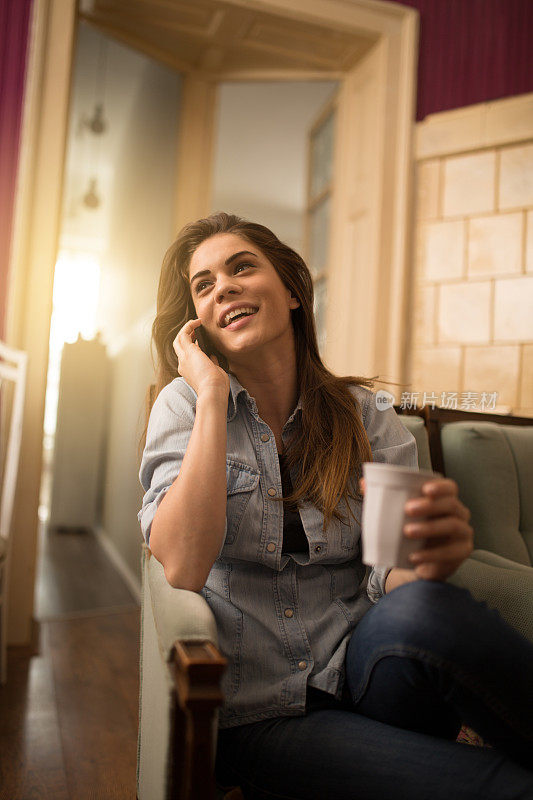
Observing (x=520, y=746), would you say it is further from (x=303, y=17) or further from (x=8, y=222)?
(x=303, y=17)

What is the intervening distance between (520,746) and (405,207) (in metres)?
2.31

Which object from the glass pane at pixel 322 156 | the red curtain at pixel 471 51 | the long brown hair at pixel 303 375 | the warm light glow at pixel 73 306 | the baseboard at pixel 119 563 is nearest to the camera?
the long brown hair at pixel 303 375

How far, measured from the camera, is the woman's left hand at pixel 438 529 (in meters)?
0.63

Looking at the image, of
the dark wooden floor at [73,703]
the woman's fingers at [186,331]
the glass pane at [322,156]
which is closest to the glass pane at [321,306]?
the glass pane at [322,156]

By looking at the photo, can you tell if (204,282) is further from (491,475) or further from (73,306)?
(73,306)

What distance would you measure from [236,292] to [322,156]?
8.69 feet

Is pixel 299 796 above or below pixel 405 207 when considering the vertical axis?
below

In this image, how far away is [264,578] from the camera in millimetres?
922

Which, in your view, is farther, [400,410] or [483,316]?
[483,316]

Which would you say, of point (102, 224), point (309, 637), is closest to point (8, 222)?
point (309, 637)

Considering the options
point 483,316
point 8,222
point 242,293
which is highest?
point 8,222

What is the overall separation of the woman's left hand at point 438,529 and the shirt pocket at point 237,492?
0.91 ft

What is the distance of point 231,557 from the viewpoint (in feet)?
3.01

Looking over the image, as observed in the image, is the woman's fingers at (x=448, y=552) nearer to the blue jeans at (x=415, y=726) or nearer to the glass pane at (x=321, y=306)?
the blue jeans at (x=415, y=726)
